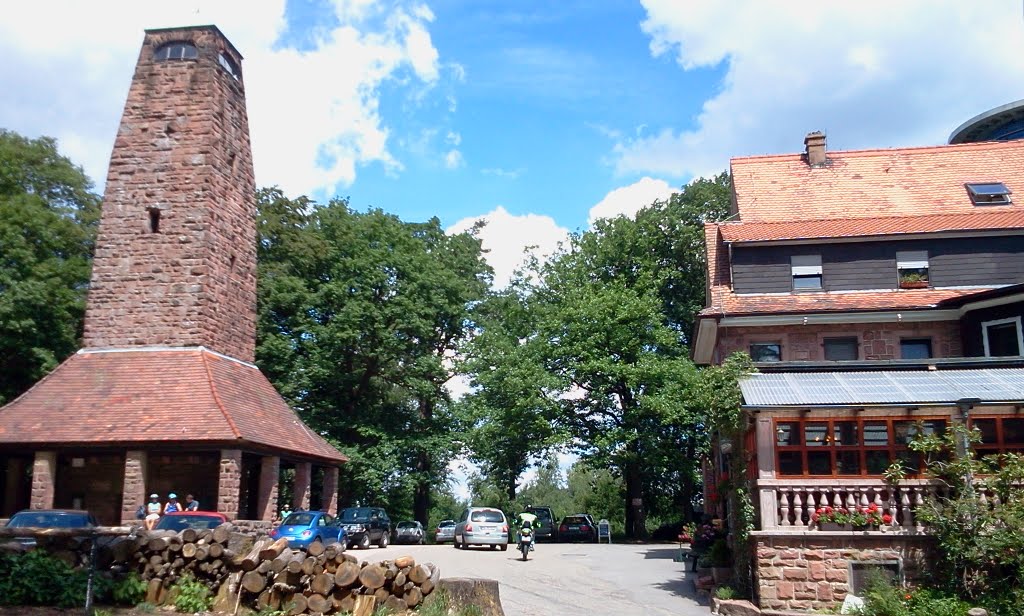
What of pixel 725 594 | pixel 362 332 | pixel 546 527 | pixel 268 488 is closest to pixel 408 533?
pixel 546 527

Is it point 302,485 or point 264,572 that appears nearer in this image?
point 264,572

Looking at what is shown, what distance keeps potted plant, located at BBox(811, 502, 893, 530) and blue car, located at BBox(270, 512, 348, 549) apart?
12853mm

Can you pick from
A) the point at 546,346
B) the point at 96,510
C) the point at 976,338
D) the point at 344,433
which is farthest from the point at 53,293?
the point at 976,338

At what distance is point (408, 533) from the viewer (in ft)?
140

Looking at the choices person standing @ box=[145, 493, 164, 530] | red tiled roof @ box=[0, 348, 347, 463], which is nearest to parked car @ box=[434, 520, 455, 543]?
red tiled roof @ box=[0, 348, 347, 463]

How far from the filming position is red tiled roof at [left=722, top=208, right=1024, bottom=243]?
2483 cm

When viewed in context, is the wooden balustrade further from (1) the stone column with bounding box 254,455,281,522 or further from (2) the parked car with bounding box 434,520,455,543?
(2) the parked car with bounding box 434,520,455,543

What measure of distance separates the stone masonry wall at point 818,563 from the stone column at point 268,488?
16712 mm

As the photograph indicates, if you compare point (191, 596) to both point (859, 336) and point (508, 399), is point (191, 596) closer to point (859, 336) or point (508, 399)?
point (859, 336)

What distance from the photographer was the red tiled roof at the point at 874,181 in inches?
1081

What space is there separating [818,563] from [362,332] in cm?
3246

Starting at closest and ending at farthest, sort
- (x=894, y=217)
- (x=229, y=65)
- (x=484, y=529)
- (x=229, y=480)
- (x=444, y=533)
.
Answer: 1. (x=229, y=480)
2. (x=894, y=217)
3. (x=229, y=65)
4. (x=484, y=529)
5. (x=444, y=533)

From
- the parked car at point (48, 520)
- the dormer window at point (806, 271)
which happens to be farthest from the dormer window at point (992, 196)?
the parked car at point (48, 520)

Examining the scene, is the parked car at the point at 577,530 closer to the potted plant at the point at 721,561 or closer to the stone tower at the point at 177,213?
the stone tower at the point at 177,213
